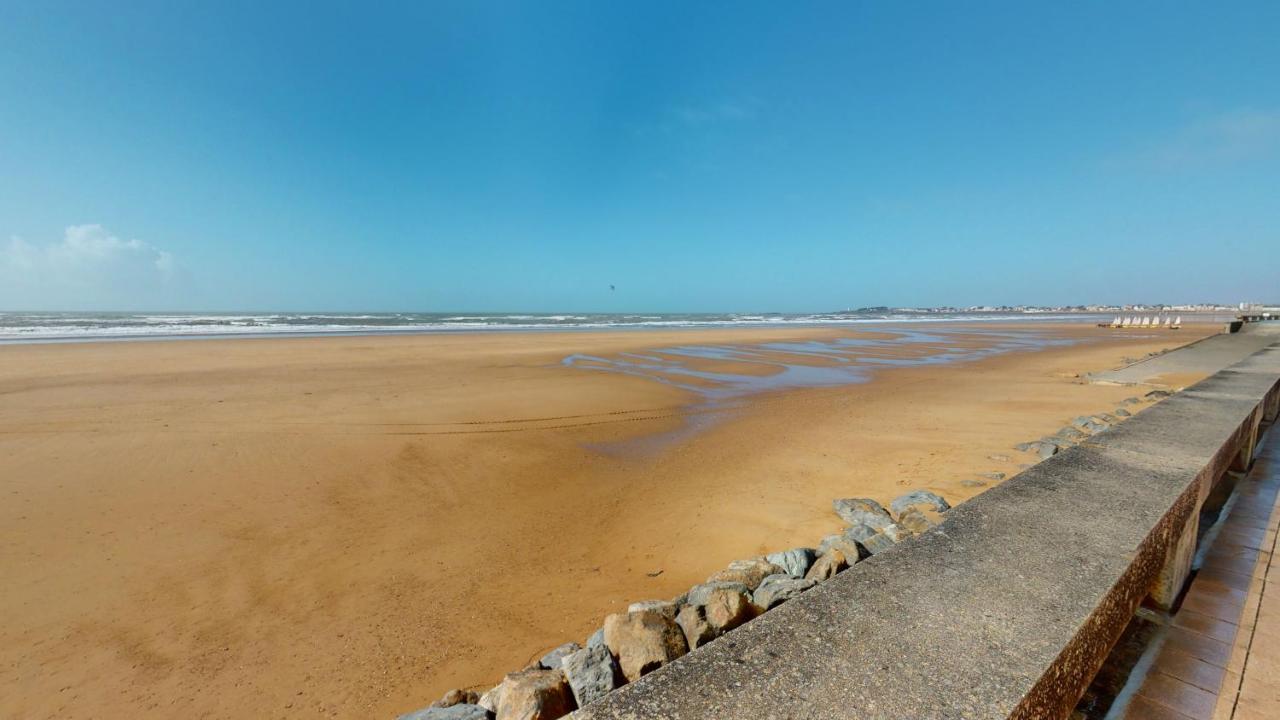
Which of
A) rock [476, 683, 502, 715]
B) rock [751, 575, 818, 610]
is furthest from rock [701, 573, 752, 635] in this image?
rock [476, 683, 502, 715]

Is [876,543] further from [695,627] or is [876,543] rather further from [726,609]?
[695,627]

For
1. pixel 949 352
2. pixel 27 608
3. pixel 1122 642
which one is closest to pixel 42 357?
pixel 27 608

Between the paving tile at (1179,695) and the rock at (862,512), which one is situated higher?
the paving tile at (1179,695)

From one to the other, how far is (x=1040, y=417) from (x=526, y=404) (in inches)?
382

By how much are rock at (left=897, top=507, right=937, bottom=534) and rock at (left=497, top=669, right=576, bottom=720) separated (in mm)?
3086

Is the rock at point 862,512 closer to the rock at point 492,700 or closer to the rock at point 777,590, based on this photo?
the rock at point 777,590

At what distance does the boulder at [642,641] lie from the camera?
8.49 feet

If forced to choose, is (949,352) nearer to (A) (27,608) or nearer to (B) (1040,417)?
(B) (1040,417)

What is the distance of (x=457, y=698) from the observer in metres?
2.74

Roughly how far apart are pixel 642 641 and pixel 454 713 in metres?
0.99

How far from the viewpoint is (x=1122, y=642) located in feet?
7.58

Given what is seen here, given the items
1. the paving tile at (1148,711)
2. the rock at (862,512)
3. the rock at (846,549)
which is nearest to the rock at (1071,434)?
the rock at (862,512)

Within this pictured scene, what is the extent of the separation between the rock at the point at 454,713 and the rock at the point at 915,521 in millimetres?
3441

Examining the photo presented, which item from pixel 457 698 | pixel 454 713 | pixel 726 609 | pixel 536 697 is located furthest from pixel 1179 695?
pixel 457 698
